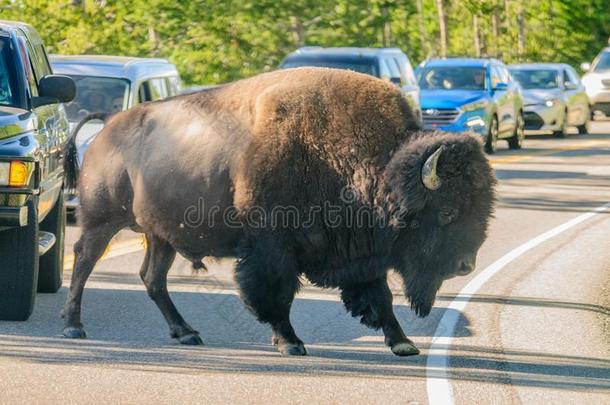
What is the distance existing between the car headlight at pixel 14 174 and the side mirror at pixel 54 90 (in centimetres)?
103

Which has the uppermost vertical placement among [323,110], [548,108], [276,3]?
[323,110]

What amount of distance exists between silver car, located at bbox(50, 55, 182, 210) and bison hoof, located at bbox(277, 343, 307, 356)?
767cm

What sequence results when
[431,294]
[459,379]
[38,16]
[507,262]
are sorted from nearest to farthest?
1. [459,379]
2. [431,294]
3. [507,262]
4. [38,16]

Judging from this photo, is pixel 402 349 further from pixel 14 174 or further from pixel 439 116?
pixel 439 116

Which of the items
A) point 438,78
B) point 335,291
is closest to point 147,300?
point 335,291

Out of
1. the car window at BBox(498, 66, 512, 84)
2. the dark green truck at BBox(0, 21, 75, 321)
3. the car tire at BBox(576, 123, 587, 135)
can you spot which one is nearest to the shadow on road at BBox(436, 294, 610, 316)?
the dark green truck at BBox(0, 21, 75, 321)

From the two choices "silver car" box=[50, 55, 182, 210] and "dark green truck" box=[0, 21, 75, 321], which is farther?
"silver car" box=[50, 55, 182, 210]

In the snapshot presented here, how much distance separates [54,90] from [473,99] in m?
18.3

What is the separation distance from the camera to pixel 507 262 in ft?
44.4

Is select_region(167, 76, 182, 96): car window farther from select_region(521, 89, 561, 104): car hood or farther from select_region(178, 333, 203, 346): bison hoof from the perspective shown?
select_region(521, 89, 561, 104): car hood

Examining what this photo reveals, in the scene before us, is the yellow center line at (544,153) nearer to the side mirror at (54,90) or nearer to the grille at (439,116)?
the grille at (439,116)

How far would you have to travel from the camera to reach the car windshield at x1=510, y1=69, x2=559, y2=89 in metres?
35.7

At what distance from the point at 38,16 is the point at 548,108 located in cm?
1189

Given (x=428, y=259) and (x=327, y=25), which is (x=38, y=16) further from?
(x=428, y=259)
